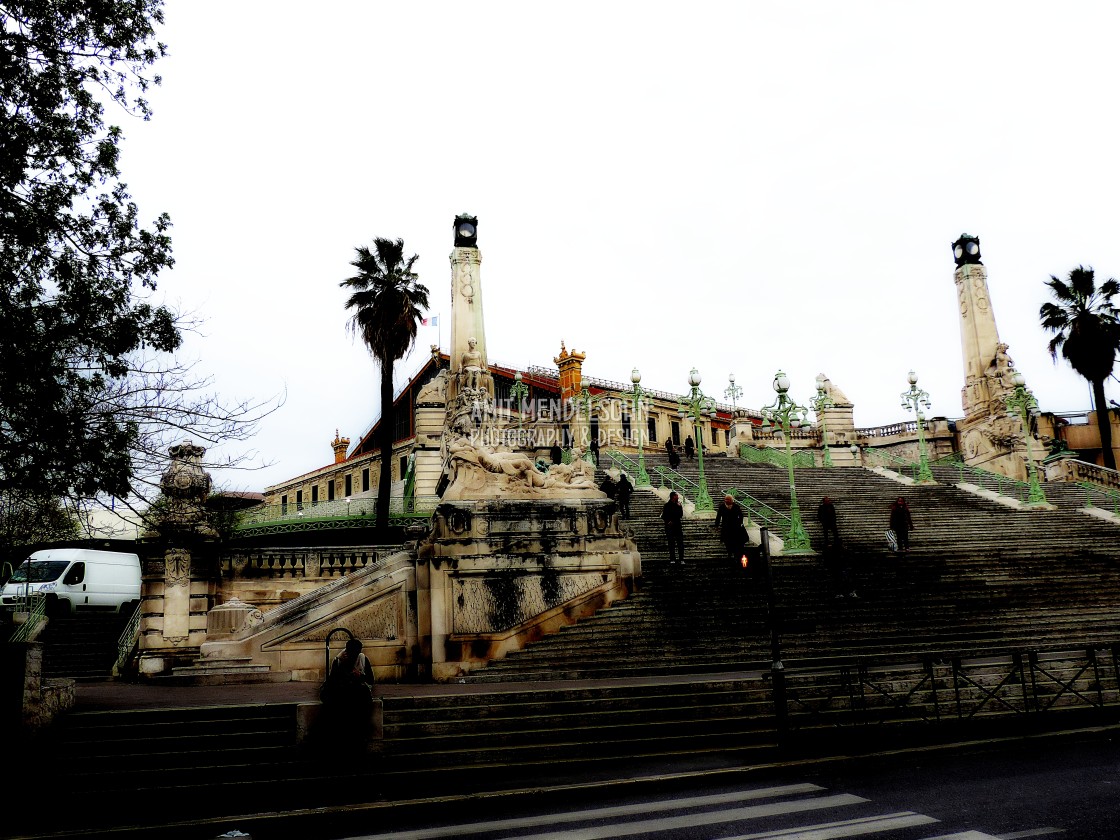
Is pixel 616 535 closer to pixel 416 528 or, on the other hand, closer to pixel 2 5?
pixel 416 528

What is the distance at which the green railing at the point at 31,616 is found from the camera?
1629 cm

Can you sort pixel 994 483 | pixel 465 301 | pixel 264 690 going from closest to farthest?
1. pixel 264 690
2. pixel 465 301
3. pixel 994 483

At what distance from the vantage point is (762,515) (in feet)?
78.2

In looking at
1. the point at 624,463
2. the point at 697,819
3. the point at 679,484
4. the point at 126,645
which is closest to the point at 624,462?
the point at 624,463

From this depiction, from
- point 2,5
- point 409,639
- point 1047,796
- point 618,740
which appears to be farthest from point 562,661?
point 2,5

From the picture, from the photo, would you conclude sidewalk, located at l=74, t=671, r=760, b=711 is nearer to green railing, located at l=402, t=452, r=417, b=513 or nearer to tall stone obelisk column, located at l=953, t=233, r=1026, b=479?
green railing, located at l=402, t=452, r=417, b=513

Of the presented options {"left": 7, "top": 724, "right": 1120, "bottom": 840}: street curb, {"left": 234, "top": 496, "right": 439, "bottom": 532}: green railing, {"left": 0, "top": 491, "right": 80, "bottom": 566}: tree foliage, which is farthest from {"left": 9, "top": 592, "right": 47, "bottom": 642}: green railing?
{"left": 234, "top": 496, "right": 439, "bottom": 532}: green railing

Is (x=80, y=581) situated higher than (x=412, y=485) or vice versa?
(x=412, y=485)

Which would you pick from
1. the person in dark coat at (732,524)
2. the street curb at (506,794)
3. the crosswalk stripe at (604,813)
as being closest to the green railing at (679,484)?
the person in dark coat at (732,524)

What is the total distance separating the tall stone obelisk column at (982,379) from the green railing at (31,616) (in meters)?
38.1

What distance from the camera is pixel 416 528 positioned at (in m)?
17.6

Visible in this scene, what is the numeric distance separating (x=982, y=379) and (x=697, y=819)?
4070 centimetres

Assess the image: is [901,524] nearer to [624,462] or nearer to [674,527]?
[674,527]

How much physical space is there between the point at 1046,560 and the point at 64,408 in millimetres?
22015
